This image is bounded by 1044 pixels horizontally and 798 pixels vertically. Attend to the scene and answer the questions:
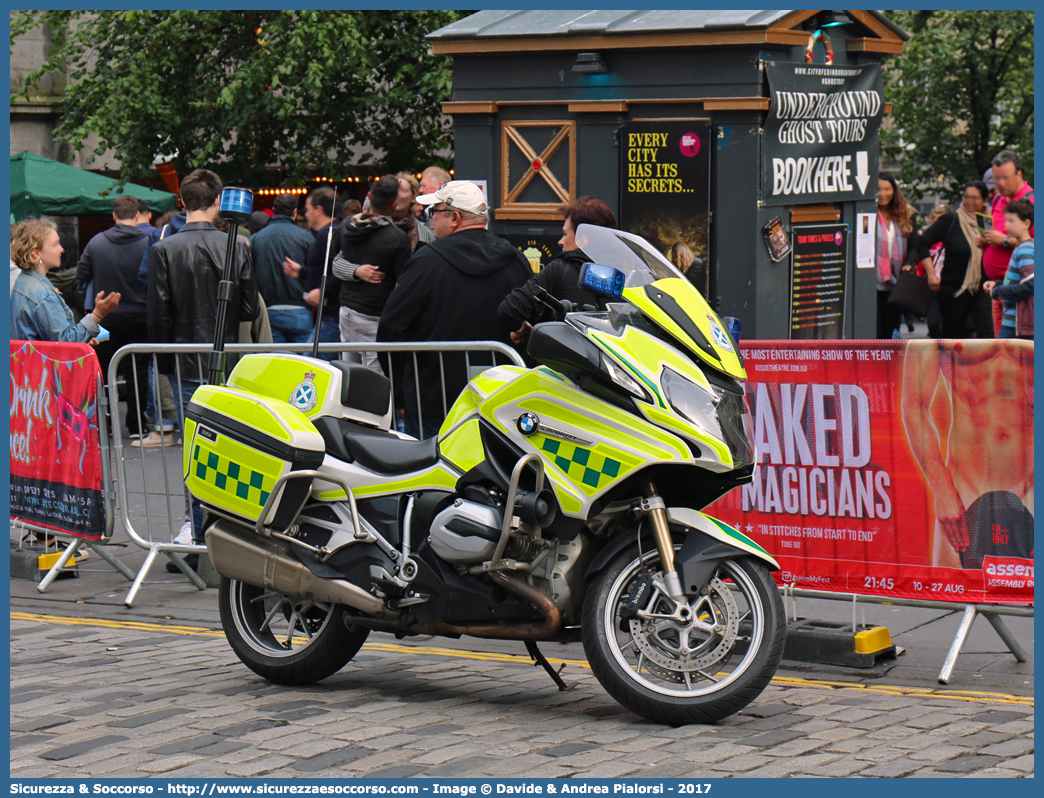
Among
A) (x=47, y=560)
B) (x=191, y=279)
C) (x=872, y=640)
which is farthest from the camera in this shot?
(x=191, y=279)

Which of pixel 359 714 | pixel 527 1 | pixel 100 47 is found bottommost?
pixel 359 714

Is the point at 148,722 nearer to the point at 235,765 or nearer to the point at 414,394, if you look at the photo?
the point at 235,765

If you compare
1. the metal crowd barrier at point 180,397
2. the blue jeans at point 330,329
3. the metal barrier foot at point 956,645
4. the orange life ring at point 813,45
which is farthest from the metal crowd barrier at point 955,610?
the blue jeans at point 330,329

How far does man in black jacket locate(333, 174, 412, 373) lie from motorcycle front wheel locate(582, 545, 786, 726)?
4879 mm

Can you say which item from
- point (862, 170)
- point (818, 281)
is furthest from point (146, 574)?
point (862, 170)

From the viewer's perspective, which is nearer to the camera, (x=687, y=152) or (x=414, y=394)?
(x=414, y=394)

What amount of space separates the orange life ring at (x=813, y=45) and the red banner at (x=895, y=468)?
16.2ft

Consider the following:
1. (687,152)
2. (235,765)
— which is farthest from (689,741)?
(687,152)

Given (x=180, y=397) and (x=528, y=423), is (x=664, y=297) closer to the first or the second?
(x=528, y=423)

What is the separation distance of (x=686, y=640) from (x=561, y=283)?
269 centimetres

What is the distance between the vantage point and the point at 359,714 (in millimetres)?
5031

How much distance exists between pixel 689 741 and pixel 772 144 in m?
6.28

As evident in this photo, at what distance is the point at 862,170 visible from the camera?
37.0ft

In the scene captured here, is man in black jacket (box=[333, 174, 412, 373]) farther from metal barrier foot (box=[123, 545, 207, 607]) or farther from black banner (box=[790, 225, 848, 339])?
black banner (box=[790, 225, 848, 339])
